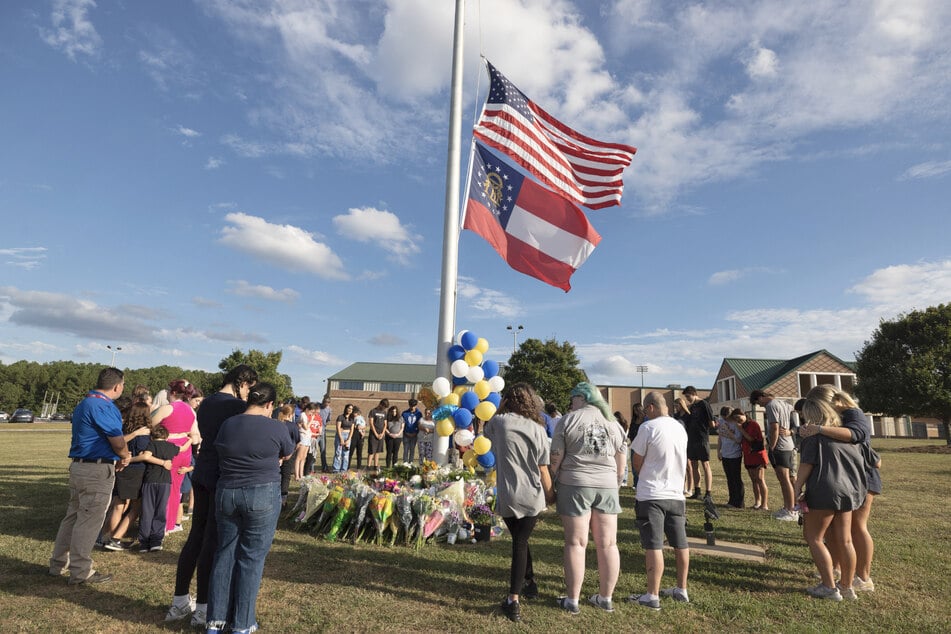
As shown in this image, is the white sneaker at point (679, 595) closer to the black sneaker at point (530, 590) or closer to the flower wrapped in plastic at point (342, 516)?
the black sneaker at point (530, 590)

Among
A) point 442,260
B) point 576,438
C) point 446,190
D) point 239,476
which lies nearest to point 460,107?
point 446,190

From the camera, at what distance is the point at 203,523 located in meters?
4.14

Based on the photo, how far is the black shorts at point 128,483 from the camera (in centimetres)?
590

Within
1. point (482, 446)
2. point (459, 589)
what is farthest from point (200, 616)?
point (482, 446)

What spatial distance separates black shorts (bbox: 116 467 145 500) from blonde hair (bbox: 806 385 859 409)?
746 centimetres

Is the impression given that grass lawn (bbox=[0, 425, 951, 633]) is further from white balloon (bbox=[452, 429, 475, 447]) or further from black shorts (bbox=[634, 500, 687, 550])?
white balloon (bbox=[452, 429, 475, 447])

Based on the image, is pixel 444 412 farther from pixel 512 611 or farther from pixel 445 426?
pixel 512 611

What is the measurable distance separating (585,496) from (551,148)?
7.61m

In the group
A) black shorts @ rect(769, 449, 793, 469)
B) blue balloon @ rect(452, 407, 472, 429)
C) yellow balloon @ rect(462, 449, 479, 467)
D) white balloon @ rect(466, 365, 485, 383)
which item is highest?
white balloon @ rect(466, 365, 485, 383)

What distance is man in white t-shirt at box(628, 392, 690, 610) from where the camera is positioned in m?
4.48

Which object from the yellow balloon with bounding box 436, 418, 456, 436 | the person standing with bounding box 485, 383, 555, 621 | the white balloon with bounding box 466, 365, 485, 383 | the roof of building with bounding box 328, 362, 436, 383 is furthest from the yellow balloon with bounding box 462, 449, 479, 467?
the roof of building with bounding box 328, 362, 436, 383

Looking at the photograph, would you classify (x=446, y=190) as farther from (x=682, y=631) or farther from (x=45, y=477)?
(x=45, y=477)

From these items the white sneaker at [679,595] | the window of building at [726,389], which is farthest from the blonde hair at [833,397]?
the window of building at [726,389]

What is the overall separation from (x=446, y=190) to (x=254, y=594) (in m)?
7.20
